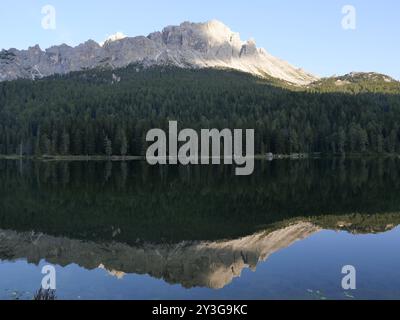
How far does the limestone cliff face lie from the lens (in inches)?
1067

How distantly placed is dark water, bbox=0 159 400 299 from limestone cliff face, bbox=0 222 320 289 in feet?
0.22

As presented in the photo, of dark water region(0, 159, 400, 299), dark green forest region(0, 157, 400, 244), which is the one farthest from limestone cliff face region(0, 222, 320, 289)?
dark green forest region(0, 157, 400, 244)

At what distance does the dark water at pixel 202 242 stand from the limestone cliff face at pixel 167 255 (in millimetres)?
67

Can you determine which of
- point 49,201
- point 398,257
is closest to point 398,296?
point 398,257

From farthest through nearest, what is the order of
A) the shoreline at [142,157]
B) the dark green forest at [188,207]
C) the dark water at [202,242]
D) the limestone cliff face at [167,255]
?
the shoreline at [142,157]
the dark green forest at [188,207]
the limestone cliff face at [167,255]
the dark water at [202,242]

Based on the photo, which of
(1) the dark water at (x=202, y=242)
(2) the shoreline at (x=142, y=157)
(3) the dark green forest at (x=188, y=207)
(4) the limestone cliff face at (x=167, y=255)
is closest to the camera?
(1) the dark water at (x=202, y=242)

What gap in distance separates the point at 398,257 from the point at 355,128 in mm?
163924

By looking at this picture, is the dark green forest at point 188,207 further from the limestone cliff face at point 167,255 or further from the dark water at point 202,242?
the limestone cliff face at point 167,255

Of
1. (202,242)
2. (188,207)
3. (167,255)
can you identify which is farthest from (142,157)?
(167,255)

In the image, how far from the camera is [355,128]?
188 metres

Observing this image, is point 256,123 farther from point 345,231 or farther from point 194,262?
point 194,262

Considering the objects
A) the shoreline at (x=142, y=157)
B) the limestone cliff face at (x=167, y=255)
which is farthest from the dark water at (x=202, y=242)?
the shoreline at (x=142, y=157)

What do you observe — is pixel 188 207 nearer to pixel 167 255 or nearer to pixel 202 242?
pixel 202 242

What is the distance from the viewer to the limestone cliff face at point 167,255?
1067 inches
